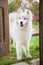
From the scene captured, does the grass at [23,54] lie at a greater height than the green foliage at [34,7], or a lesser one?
lesser

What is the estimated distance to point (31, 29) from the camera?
6.67 ft

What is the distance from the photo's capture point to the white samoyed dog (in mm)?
1974

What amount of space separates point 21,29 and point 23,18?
0.39 feet

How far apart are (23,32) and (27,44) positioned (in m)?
0.14

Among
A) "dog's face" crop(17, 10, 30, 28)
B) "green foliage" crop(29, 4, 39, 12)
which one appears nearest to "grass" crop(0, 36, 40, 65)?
"dog's face" crop(17, 10, 30, 28)

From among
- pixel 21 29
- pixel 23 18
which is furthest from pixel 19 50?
pixel 23 18

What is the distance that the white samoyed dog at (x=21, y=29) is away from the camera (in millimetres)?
1974

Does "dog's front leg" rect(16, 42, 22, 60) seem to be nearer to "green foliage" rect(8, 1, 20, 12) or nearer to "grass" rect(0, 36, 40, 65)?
"grass" rect(0, 36, 40, 65)

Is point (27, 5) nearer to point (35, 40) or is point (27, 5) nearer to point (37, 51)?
point (35, 40)

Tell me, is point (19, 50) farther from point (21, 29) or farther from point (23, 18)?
point (23, 18)

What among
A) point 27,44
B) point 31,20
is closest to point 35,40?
point 27,44

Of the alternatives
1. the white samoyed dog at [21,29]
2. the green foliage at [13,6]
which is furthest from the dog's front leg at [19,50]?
the green foliage at [13,6]

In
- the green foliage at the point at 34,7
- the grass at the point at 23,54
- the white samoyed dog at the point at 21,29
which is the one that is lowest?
the grass at the point at 23,54

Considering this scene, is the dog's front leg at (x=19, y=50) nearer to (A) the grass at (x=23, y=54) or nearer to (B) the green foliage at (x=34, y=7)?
Answer: (A) the grass at (x=23, y=54)
